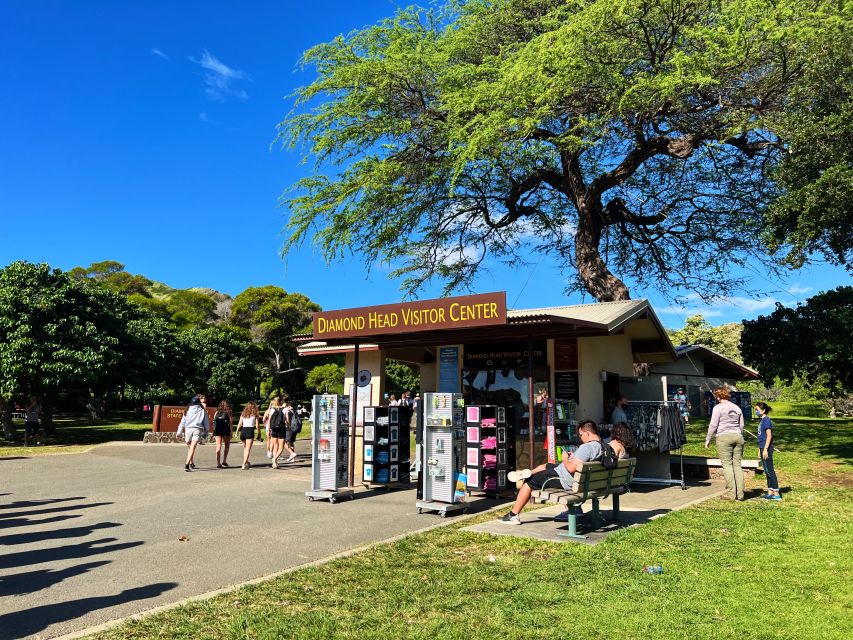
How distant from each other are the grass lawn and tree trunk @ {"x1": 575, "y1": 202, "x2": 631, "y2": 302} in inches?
559

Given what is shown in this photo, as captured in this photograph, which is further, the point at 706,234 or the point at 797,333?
the point at 706,234

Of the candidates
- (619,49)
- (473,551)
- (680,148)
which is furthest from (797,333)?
(473,551)

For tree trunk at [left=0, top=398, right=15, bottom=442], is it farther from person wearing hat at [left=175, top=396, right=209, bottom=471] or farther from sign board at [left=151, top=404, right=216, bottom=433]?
person wearing hat at [left=175, top=396, right=209, bottom=471]

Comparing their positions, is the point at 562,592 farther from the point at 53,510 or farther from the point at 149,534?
the point at 53,510

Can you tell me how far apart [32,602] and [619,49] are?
59.0ft

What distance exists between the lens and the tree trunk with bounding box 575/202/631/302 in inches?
855

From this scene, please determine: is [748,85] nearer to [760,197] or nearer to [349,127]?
[760,197]

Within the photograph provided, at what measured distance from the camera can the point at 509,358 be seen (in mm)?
13008

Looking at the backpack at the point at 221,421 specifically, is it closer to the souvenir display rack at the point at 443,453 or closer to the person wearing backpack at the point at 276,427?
the person wearing backpack at the point at 276,427

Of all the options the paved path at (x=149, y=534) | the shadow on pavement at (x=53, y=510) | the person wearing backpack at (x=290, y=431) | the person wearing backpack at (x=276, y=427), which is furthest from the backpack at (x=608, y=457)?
the person wearing backpack at (x=290, y=431)

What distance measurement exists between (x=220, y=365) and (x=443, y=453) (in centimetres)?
3626

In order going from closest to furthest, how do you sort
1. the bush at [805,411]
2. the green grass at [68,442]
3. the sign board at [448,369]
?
the sign board at [448,369] < the green grass at [68,442] < the bush at [805,411]

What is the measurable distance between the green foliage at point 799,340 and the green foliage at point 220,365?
32.5 meters

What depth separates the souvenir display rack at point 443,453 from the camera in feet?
30.5
